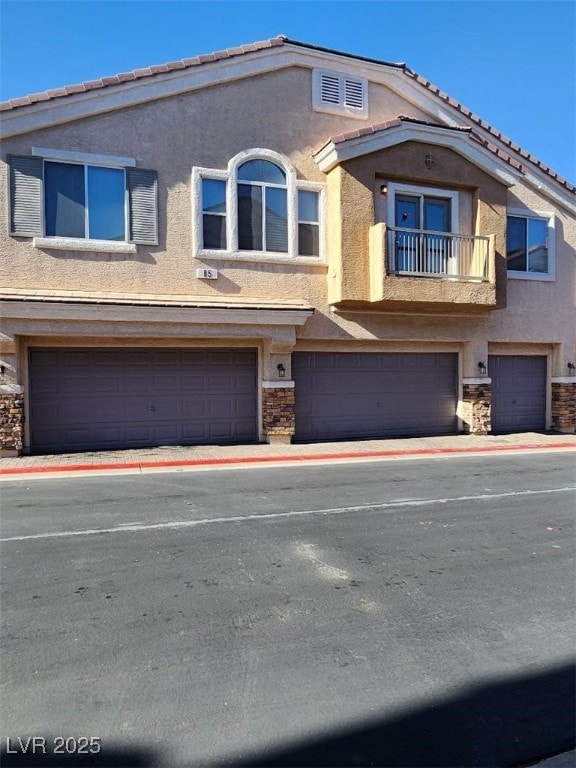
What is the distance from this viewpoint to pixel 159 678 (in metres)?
3.47

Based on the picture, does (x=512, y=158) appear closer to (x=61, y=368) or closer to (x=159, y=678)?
(x=61, y=368)

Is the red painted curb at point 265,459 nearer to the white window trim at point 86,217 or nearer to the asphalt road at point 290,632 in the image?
the asphalt road at point 290,632

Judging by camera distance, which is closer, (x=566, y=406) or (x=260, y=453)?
(x=260, y=453)

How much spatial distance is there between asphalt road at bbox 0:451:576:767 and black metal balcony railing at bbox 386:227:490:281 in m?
7.56

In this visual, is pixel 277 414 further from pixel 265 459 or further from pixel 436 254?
pixel 436 254

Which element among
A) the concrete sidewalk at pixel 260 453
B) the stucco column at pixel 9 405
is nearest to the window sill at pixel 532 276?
the concrete sidewalk at pixel 260 453

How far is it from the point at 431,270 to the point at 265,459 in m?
6.45

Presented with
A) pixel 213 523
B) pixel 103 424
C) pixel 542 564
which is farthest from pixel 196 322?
pixel 542 564

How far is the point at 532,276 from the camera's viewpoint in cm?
1591

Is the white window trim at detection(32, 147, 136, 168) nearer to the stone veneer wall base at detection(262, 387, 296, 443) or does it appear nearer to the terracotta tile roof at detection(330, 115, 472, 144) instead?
the terracotta tile roof at detection(330, 115, 472, 144)

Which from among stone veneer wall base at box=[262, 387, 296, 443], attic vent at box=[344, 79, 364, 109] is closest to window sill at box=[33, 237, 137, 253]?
Answer: stone veneer wall base at box=[262, 387, 296, 443]

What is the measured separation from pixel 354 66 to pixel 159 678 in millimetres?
14742

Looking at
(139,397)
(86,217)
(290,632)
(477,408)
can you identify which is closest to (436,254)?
(477,408)

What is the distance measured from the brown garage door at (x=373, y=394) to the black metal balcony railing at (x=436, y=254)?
2355mm
